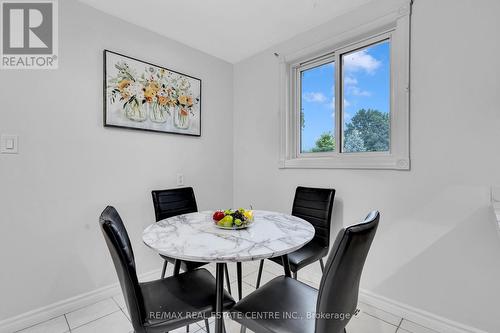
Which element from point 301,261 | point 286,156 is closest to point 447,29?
point 286,156

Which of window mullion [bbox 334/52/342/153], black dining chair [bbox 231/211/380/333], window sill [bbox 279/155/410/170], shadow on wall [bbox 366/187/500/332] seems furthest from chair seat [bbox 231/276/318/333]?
window mullion [bbox 334/52/342/153]

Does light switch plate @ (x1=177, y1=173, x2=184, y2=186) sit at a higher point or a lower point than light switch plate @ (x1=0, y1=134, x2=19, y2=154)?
lower

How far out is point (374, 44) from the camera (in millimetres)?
1994

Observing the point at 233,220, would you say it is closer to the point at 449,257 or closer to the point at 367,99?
the point at 449,257

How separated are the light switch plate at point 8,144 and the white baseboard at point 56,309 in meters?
1.12

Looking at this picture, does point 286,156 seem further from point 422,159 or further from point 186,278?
point 186,278

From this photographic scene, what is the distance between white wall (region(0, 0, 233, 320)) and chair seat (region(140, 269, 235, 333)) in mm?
1007

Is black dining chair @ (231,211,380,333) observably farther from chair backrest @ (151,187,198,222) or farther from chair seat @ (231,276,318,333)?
chair backrest @ (151,187,198,222)

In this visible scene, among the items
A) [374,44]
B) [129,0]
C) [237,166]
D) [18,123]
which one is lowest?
[237,166]

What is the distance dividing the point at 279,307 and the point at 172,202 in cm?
134

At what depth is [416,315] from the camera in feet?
5.48

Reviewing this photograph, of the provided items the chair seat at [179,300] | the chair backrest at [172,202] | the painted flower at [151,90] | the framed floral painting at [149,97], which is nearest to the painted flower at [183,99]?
the framed floral painting at [149,97]

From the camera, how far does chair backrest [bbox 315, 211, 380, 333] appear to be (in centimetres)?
81

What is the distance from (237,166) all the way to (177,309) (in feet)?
6.68
